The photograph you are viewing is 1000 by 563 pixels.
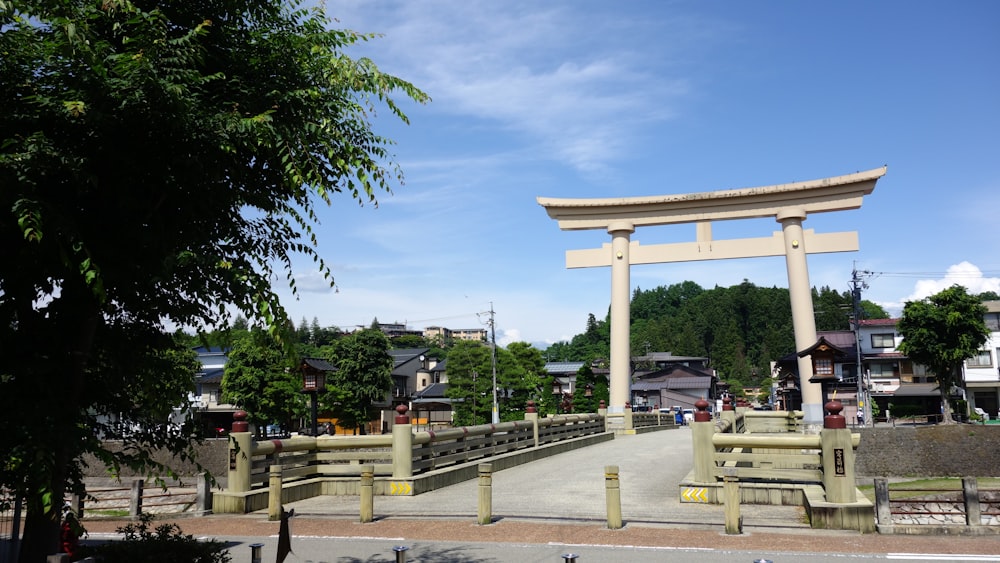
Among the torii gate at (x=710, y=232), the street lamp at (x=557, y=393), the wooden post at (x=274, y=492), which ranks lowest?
the wooden post at (x=274, y=492)

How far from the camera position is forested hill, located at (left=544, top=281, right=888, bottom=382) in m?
120

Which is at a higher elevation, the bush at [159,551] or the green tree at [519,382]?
the green tree at [519,382]

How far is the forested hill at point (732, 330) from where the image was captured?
120 m

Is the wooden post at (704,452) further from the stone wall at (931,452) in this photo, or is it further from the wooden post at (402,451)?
the stone wall at (931,452)

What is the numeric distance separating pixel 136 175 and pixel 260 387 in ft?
127

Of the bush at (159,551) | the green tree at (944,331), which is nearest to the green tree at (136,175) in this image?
the bush at (159,551)

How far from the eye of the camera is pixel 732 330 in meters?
128

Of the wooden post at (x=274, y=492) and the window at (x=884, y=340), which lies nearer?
the wooden post at (x=274, y=492)

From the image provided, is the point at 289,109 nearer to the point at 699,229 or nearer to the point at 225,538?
the point at 225,538

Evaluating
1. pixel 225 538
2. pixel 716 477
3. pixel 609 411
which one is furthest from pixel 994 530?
pixel 609 411

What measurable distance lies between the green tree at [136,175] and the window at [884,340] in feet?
211

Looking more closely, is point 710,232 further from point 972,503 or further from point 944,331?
point 972,503

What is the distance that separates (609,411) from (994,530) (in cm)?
2664

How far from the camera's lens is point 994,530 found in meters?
10.3
